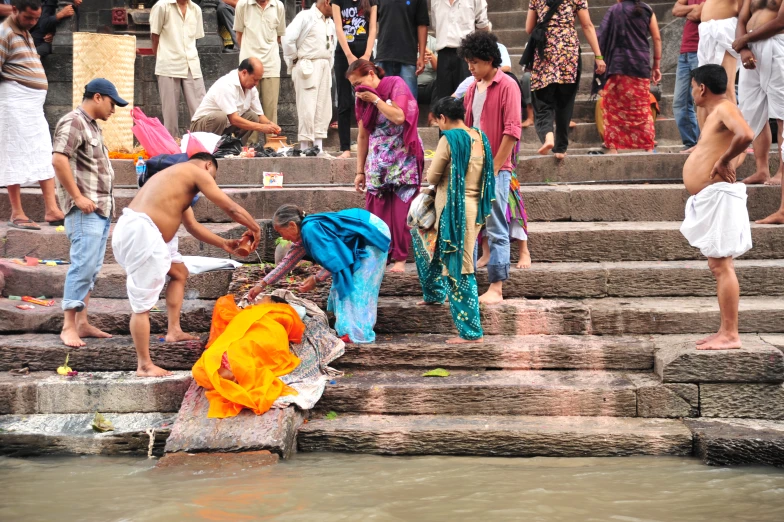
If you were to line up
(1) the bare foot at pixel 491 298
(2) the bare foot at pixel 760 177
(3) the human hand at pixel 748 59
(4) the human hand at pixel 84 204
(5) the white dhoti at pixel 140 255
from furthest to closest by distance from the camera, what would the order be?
1. (2) the bare foot at pixel 760 177
2. (3) the human hand at pixel 748 59
3. (1) the bare foot at pixel 491 298
4. (4) the human hand at pixel 84 204
5. (5) the white dhoti at pixel 140 255

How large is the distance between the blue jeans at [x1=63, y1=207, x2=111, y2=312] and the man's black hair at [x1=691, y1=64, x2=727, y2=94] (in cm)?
407

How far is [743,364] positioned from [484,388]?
156cm

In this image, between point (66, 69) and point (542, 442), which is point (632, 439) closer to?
point (542, 442)

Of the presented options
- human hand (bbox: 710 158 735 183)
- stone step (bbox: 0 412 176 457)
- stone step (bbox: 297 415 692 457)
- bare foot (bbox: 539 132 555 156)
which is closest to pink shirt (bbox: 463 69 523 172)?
human hand (bbox: 710 158 735 183)

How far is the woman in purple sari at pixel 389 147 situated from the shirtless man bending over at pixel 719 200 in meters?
2.04

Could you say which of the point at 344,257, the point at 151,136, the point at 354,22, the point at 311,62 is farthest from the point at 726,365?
the point at 311,62

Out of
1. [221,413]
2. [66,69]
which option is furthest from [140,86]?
[221,413]

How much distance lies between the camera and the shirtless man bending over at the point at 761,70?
23.3ft

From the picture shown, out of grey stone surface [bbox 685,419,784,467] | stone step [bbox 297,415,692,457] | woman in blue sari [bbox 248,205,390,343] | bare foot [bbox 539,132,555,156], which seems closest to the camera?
grey stone surface [bbox 685,419,784,467]

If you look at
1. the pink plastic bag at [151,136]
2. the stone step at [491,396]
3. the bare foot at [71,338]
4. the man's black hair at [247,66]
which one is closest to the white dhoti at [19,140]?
the pink plastic bag at [151,136]

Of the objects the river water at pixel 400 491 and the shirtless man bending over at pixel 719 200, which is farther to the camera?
the shirtless man bending over at pixel 719 200

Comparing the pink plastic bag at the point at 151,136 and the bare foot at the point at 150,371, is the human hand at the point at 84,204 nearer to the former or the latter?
the pink plastic bag at the point at 151,136

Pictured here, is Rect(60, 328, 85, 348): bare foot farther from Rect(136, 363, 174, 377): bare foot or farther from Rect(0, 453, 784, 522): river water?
→ Rect(0, 453, 784, 522): river water

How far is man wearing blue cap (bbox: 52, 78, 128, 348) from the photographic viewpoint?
233 inches
